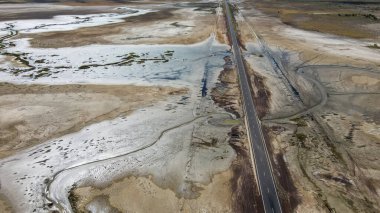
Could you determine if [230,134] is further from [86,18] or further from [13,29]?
[86,18]

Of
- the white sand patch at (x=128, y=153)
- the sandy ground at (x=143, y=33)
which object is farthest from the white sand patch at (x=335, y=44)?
the white sand patch at (x=128, y=153)

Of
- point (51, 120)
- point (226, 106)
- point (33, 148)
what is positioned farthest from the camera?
point (226, 106)

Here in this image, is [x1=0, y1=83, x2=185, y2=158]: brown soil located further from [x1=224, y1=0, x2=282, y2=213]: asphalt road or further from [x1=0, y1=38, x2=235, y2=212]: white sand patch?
[x1=224, y1=0, x2=282, y2=213]: asphalt road

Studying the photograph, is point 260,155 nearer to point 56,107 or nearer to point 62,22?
point 56,107

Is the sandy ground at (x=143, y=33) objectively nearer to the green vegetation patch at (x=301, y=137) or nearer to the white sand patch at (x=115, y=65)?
the white sand patch at (x=115, y=65)

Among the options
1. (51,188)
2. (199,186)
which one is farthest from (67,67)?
(199,186)

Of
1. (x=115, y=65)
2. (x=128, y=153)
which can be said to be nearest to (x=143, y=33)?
(x=115, y=65)
